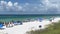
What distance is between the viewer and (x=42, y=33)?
19562 mm

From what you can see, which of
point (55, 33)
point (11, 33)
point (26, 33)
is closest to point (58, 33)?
point (55, 33)

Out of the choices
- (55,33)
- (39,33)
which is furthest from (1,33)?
(55,33)

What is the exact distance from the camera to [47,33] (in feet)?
63.9

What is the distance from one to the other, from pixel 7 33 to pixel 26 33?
6.29 ft

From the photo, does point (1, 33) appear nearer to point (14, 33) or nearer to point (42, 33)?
point (14, 33)

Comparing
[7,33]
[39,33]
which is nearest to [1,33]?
[7,33]

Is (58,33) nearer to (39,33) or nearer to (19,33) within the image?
(39,33)

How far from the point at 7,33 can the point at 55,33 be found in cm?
473

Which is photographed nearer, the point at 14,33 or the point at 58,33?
the point at 58,33

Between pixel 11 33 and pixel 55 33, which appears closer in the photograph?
pixel 55 33

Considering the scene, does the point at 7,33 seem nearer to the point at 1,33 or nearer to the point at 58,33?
the point at 1,33

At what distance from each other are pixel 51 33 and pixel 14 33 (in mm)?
3626

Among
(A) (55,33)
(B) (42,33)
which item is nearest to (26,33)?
(B) (42,33)

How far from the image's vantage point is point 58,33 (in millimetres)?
19094
